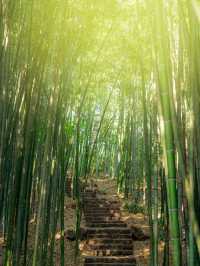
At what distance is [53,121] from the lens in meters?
3.37

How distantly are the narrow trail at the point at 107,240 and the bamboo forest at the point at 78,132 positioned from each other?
0.05 ft

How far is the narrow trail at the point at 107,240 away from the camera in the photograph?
5.12 metres

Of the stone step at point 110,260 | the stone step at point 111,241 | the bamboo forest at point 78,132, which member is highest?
the bamboo forest at point 78,132

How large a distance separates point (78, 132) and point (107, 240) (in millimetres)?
2118

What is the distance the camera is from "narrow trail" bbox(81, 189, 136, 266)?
Result: 5.12 m

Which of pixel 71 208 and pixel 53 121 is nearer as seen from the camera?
pixel 53 121

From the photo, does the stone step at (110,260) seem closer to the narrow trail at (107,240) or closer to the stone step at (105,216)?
the narrow trail at (107,240)

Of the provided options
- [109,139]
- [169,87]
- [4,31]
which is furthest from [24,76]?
[109,139]

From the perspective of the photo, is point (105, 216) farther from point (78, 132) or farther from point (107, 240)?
point (78, 132)

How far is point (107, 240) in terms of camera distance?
19.5ft

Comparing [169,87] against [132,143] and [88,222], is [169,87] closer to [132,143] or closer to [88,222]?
[88,222]

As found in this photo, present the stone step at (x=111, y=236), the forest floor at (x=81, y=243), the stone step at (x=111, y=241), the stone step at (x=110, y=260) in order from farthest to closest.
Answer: the stone step at (x=111, y=236), the stone step at (x=111, y=241), the forest floor at (x=81, y=243), the stone step at (x=110, y=260)

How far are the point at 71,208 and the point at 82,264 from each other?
3342 mm

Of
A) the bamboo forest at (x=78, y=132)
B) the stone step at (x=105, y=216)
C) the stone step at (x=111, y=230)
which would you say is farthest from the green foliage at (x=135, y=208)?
the stone step at (x=111, y=230)
